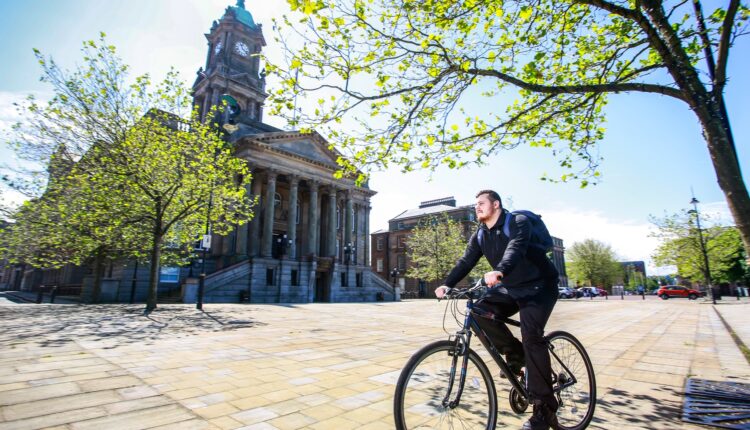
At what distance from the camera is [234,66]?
4547 cm

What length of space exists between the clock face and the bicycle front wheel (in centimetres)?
5241

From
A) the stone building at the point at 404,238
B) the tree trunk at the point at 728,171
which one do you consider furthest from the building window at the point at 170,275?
the stone building at the point at 404,238

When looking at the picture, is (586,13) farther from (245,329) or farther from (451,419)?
(245,329)

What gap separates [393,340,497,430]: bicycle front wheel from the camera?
247 cm

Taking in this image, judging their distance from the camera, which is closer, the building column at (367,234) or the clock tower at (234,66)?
the building column at (367,234)

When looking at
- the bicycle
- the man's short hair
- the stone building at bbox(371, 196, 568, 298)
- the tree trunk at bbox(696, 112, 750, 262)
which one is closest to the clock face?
the stone building at bbox(371, 196, 568, 298)

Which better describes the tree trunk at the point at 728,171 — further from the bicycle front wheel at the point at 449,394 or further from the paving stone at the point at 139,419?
the paving stone at the point at 139,419

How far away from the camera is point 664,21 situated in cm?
501

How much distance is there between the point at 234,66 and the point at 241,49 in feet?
8.94

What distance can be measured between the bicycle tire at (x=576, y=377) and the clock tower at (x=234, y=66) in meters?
46.5

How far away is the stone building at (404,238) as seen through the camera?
5653 cm

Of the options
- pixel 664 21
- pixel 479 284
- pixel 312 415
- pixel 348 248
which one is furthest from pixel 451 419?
pixel 348 248

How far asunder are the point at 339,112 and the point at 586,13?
4.64 metres

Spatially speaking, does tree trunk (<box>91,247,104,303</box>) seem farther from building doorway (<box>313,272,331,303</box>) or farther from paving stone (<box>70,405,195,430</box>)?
paving stone (<box>70,405,195,430</box>)
